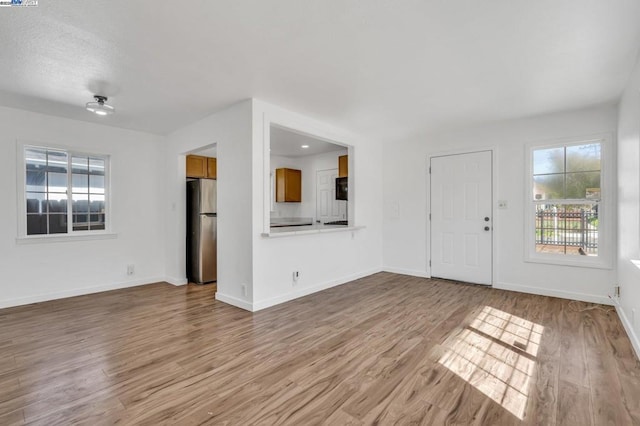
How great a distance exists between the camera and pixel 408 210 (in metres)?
5.43

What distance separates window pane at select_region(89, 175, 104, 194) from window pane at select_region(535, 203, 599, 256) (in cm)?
629

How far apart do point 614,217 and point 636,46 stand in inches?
83.3

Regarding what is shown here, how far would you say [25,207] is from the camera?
390 centimetres

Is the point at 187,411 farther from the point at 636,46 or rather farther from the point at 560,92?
the point at 560,92

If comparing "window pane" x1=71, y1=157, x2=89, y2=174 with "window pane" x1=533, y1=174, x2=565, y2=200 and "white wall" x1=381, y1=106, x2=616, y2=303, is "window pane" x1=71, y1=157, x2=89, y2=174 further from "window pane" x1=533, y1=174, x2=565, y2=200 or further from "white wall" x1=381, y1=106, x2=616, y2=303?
"window pane" x1=533, y1=174, x2=565, y2=200

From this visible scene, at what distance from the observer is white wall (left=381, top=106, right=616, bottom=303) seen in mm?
3867

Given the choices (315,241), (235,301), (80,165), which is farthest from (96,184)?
(315,241)

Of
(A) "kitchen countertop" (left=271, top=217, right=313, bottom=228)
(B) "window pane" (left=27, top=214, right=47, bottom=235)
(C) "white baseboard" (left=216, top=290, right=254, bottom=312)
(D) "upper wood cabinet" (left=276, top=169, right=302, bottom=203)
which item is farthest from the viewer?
(A) "kitchen countertop" (left=271, top=217, right=313, bottom=228)

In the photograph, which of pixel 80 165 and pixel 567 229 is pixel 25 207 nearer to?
pixel 80 165

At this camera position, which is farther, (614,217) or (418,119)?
(418,119)

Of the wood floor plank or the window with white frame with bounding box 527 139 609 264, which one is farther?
the window with white frame with bounding box 527 139 609 264

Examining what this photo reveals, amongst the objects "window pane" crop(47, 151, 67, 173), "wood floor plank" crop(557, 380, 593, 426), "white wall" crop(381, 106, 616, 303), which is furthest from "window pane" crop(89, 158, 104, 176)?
"wood floor plank" crop(557, 380, 593, 426)

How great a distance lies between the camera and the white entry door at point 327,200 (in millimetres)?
6832

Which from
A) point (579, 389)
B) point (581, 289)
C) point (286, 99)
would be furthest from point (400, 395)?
point (581, 289)
